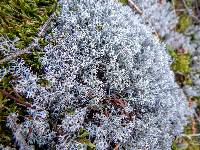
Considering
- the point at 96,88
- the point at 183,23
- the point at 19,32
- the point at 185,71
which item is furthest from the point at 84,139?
the point at 183,23

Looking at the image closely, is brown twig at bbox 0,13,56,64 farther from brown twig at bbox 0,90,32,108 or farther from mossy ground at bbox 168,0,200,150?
mossy ground at bbox 168,0,200,150

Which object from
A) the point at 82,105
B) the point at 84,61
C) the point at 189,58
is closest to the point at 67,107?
the point at 82,105

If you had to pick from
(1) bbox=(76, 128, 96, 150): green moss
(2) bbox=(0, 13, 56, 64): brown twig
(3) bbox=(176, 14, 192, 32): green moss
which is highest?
(3) bbox=(176, 14, 192, 32): green moss

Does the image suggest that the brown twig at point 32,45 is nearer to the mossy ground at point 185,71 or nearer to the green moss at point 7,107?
the green moss at point 7,107

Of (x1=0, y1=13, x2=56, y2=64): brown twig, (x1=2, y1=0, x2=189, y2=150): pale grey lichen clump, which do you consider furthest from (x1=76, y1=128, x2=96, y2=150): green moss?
(x1=0, y1=13, x2=56, y2=64): brown twig

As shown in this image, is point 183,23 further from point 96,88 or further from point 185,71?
point 96,88

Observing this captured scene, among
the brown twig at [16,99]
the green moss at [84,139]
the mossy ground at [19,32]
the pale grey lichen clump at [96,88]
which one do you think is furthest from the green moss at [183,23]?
the brown twig at [16,99]

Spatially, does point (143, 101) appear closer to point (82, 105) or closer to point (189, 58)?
point (82, 105)

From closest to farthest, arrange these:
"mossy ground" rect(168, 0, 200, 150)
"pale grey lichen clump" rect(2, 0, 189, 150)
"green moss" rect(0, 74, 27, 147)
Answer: "green moss" rect(0, 74, 27, 147) < "pale grey lichen clump" rect(2, 0, 189, 150) < "mossy ground" rect(168, 0, 200, 150)
